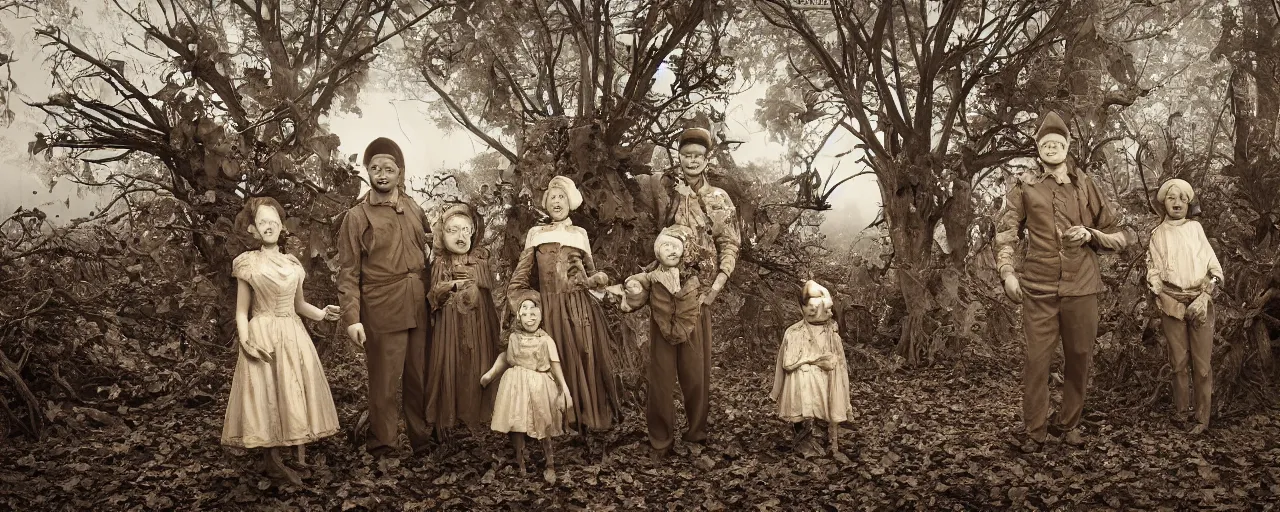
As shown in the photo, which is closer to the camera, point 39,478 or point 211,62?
point 39,478

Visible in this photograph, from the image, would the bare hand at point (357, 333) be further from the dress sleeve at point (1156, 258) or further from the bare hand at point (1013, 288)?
the dress sleeve at point (1156, 258)

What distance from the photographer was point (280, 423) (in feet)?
14.7

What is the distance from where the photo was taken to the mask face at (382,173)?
16.5 ft

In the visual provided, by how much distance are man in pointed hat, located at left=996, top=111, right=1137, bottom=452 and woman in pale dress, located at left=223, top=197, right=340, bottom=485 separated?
3881 mm

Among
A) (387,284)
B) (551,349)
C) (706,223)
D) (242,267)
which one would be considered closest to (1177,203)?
(706,223)

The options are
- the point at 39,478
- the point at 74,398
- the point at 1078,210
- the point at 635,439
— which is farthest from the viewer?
the point at 74,398

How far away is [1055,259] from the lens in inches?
203

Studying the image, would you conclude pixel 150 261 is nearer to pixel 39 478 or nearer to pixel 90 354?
pixel 90 354

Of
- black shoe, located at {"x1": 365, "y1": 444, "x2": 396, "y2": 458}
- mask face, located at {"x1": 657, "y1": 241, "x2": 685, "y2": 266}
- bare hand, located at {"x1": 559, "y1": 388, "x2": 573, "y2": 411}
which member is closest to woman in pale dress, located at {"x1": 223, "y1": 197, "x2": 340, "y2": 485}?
black shoe, located at {"x1": 365, "y1": 444, "x2": 396, "y2": 458}

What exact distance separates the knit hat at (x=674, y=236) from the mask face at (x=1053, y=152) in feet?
6.77

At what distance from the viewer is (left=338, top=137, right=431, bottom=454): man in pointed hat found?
4.98 m

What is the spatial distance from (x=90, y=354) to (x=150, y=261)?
0.76m

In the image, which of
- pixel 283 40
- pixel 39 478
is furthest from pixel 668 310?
pixel 283 40

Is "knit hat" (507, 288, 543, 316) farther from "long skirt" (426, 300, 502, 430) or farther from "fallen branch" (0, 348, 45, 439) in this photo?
"fallen branch" (0, 348, 45, 439)
